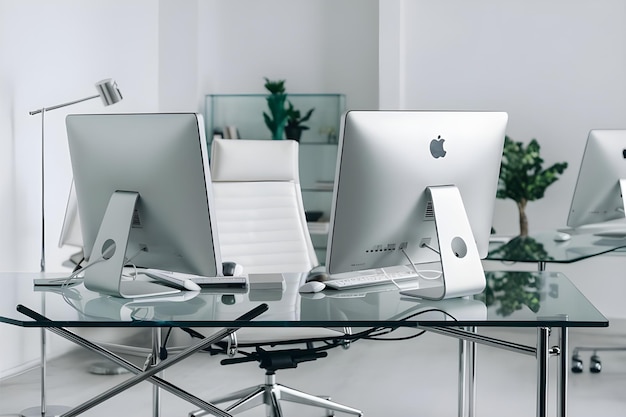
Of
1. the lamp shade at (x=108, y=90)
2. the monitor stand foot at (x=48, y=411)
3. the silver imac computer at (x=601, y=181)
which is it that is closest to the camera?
the monitor stand foot at (x=48, y=411)

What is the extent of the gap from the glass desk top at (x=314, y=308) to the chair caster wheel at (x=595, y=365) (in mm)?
1725

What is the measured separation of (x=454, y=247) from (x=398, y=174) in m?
0.28

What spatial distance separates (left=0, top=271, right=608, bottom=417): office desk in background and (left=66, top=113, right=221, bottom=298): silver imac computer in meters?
0.11

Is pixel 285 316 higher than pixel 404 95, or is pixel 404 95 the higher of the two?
pixel 404 95

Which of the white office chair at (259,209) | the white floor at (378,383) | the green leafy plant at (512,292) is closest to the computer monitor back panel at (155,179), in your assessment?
the green leafy plant at (512,292)

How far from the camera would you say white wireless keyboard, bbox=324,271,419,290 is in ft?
8.13

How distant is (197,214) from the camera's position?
223 cm

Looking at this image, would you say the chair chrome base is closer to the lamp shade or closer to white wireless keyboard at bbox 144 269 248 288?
white wireless keyboard at bbox 144 269 248 288

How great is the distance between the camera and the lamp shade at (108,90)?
4039 mm

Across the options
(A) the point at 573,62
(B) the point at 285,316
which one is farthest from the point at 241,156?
(A) the point at 573,62

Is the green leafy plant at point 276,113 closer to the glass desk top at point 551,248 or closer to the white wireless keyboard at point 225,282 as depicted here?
the glass desk top at point 551,248

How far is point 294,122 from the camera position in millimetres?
5719

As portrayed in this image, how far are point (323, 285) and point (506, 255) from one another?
3.61 ft

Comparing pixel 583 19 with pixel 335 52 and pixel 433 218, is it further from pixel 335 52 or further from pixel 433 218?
pixel 433 218
